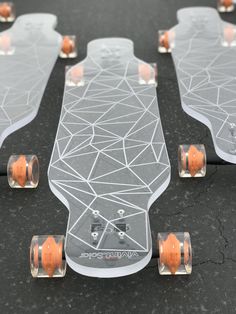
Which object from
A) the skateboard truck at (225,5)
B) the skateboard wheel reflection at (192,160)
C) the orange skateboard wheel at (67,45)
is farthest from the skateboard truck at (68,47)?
the skateboard wheel reflection at (192,160)

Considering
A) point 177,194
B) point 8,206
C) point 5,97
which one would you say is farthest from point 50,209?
point 5,97

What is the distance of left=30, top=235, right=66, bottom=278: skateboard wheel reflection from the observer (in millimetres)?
1412

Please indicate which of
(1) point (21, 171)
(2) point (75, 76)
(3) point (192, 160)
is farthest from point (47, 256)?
(2) point (75, 76)

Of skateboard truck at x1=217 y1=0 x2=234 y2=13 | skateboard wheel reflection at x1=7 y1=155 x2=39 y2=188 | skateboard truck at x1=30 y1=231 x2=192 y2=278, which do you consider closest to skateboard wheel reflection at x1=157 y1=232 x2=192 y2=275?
skateboard truck at x1=30 y1=231 x2=192 y2=278

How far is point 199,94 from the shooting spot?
2.04 meters

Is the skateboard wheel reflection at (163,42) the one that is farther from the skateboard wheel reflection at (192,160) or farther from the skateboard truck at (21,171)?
the skateboard truck at (21,171)

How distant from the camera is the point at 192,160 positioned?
1756 mm

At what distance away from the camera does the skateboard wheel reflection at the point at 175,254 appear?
55.4 inches

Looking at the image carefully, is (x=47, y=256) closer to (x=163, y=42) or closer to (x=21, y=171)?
(x=21, y=171)

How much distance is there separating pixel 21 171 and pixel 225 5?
1.91 metres

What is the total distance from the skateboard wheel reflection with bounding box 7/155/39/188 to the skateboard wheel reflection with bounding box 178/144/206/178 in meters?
0.52

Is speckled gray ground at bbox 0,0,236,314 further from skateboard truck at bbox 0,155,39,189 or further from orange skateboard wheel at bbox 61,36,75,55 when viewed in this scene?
orange skateboard wheel at bbox 61,36,75,55

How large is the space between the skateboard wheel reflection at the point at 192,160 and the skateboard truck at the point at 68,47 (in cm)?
110

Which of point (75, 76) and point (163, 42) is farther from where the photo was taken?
point (163, 42)
